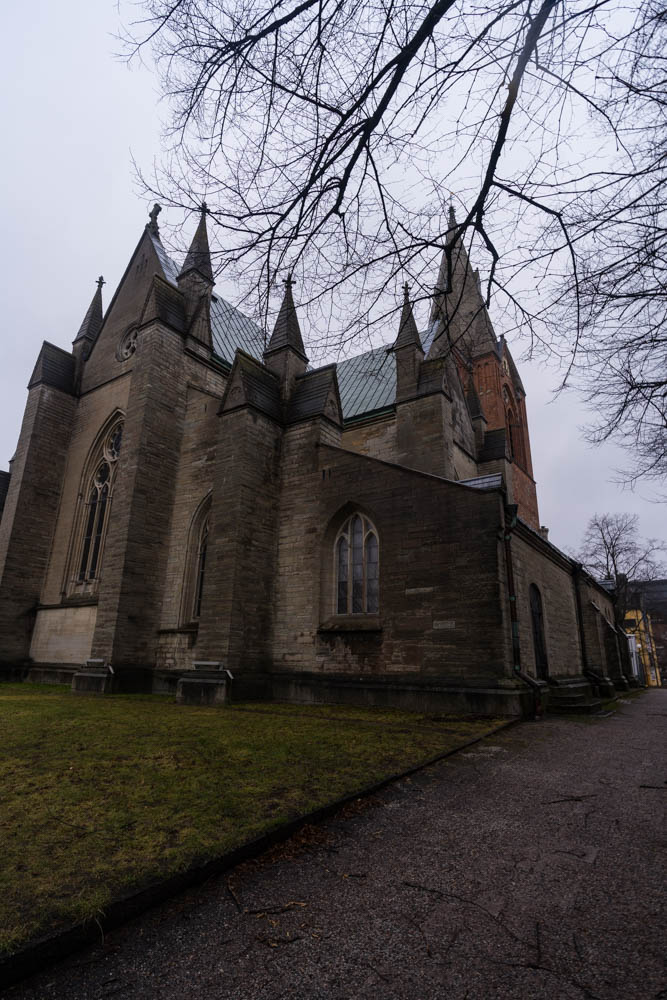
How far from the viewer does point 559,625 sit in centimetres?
1461

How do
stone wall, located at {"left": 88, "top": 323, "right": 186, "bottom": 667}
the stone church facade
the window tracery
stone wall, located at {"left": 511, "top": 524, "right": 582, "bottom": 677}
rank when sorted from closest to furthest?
1. the stone church facade
2. stone wall, located at {"left": 511, "top": 524, "right": 582, "bottom": 677}
3. stone wall, located at {"left": 88, "top": 323, "right": 186, "bottom": 667}
4. the window tracery

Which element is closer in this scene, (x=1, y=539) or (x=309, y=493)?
(x=309, y=493)

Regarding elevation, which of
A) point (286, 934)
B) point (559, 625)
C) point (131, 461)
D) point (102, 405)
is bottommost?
point (286, 934)

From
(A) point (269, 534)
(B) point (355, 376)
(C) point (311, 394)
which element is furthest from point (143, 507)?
(B) point (355, 376)

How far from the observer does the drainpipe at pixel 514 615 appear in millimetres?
9484

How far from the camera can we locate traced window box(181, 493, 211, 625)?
13.9 metres

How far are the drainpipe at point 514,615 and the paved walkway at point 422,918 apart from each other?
5.60 metres

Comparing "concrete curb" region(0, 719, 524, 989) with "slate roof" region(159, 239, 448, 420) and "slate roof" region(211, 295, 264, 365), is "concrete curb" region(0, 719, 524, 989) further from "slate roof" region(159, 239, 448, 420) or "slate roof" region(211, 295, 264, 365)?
"slate roof" region(211, 295, 264, 365)

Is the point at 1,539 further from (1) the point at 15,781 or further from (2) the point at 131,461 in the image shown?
(1) the point at 15,781

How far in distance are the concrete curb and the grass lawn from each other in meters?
0.05

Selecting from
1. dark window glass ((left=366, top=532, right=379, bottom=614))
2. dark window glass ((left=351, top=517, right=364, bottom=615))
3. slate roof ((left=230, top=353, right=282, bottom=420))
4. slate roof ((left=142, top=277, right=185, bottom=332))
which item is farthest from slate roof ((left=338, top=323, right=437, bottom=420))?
dark window glass ((left=366, top=532, right=379, bottom=614))

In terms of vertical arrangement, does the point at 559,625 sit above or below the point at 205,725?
above

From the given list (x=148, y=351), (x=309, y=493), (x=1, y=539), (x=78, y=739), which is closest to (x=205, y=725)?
(x=78, y=739)

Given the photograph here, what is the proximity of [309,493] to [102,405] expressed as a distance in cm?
954
